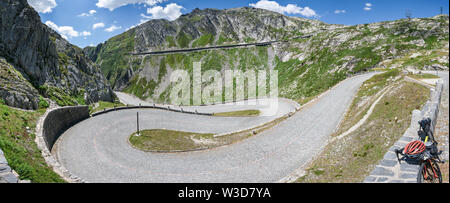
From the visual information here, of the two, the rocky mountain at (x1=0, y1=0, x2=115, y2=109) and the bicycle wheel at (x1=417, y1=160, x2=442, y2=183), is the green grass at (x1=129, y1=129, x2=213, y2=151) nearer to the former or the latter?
the rocky mountain at (x1=0, y1=0, x2=115, y2=109)

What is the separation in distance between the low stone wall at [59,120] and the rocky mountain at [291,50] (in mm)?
51049

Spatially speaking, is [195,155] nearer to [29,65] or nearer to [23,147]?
[23,147]

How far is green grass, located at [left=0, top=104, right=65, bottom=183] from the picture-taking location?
12.9 m

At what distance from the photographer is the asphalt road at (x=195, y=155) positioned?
2167 cm

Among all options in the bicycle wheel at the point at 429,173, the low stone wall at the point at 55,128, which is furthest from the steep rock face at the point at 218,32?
the bicycle wheel at the point at 429,173

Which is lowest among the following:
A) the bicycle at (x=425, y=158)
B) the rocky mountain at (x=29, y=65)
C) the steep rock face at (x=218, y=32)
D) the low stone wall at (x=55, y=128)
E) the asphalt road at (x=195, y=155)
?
the asphalt road at (x=195, y=155)

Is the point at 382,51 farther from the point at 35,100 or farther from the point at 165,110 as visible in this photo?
the point at 35,100

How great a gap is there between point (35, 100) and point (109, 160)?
47.3 feet

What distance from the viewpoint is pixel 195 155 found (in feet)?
88.1

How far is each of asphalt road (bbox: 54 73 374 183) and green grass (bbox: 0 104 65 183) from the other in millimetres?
4178

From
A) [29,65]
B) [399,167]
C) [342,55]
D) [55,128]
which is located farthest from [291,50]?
[399,167]

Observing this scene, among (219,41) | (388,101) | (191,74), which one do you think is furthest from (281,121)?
(219,41)

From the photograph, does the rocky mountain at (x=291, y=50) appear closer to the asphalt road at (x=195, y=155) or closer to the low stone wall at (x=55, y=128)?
the asphalt road at (x=195, y=155)

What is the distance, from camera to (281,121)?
37.7 m
